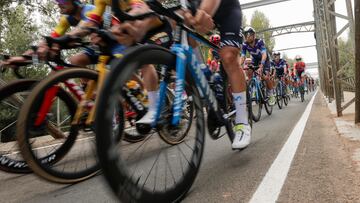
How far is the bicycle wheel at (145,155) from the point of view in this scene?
166 cm

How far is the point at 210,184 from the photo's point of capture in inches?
104

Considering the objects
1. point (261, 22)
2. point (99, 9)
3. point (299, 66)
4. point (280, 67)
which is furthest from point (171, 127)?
point (261, 22)

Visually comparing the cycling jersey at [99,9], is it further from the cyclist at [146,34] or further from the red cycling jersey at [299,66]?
the red cycling jersey at [299,66]

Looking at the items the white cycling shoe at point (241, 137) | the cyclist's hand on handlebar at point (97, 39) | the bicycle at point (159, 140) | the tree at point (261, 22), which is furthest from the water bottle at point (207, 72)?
the tree at point (261, 22)

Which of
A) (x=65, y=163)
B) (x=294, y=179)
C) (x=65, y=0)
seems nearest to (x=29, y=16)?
(x=65, y=0)

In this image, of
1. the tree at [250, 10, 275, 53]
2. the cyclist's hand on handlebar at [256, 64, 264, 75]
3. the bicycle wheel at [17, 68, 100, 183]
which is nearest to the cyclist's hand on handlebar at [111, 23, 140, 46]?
the bicycle wheel at [17, 68, 100, 183]

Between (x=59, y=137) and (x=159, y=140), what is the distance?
106cm

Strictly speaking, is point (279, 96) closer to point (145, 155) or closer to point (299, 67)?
point (299, 67)

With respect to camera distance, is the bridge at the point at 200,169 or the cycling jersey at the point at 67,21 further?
the cycling jersey at the point at 67,21

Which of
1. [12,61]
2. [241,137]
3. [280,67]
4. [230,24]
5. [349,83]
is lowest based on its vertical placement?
[241,137]

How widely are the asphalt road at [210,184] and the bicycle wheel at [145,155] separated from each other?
19 cm

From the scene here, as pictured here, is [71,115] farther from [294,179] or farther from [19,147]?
[294,179]

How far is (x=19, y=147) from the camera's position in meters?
2.50

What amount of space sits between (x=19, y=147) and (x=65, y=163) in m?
0.53
